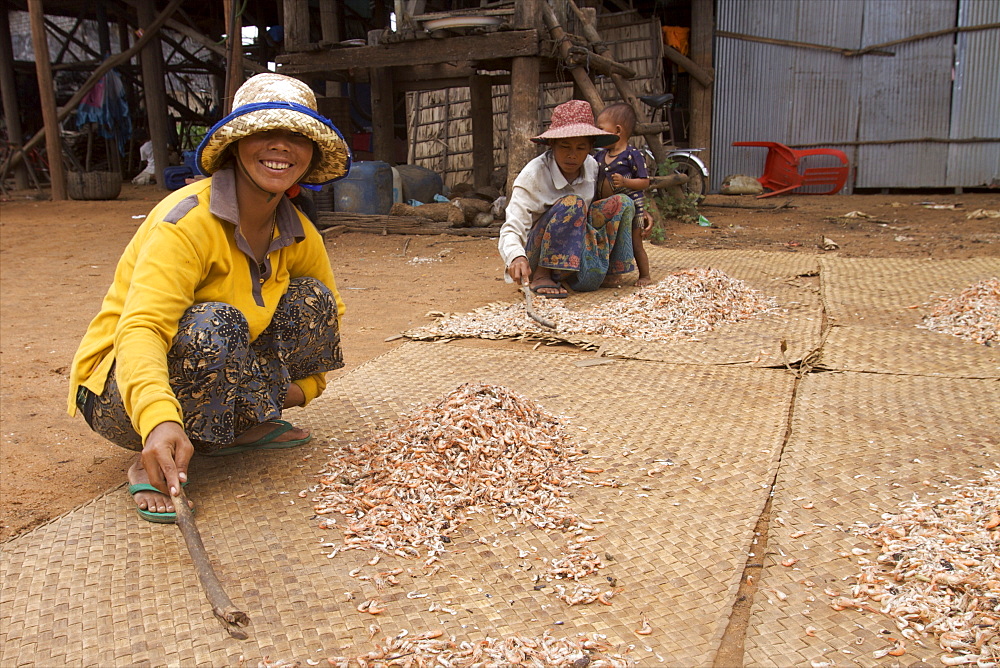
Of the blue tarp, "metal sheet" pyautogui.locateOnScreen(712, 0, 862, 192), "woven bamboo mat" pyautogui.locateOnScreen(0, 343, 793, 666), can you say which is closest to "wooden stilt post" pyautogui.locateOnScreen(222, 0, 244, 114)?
"woven bamboo mat" pyautogui.locateOnScreen(0, 343, 793, 666)

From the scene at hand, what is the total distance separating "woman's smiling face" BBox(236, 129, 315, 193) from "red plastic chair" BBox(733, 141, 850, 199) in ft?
25.8

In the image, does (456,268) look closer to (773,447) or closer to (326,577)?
(773,447)

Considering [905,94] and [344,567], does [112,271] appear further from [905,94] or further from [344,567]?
[905,94]

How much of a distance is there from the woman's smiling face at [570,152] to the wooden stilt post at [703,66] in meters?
5.72

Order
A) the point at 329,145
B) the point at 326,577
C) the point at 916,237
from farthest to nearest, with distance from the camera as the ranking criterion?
1. the point at 916,237
2. the point at 329,145
3. the point at 326,577

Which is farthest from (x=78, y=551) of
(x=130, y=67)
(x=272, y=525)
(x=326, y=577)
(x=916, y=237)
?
(x=130, y=67)

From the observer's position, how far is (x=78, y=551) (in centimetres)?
161

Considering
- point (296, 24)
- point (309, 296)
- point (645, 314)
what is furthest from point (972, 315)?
point (296, 24)

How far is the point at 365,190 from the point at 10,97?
18.7ft

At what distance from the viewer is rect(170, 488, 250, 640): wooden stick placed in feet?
4.52

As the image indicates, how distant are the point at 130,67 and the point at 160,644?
1203cm

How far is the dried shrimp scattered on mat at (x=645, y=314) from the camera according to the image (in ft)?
11.1

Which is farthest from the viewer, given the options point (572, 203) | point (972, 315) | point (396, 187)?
point (396, 187)

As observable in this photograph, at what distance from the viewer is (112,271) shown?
530cm
